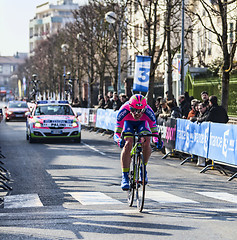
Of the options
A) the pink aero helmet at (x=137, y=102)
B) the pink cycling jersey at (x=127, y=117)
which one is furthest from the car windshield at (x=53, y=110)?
the pink aero helmet at (x=137, y=102)

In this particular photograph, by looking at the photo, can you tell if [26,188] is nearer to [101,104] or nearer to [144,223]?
[144,223]

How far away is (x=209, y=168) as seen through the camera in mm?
16125

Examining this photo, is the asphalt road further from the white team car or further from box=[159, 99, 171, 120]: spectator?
the white team car

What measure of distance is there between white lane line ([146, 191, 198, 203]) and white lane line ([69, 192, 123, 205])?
708 millimetres

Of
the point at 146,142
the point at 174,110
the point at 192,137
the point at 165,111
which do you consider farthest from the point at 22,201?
the point at 165,111

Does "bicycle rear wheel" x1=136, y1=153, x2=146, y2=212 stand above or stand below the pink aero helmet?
below

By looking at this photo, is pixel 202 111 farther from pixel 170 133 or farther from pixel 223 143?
pixel 170 133

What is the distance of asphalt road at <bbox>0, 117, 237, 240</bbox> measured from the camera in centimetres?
774

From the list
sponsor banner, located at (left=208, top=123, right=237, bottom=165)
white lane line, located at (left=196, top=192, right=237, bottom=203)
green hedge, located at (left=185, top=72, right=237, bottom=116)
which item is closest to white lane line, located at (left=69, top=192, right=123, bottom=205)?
white lane line, located at (left=196, top=192, right=237, bottom=203)

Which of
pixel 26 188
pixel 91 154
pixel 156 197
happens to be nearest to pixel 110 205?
pixel 156 197

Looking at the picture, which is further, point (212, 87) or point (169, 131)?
point (212, 87)

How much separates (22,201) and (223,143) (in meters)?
6.05

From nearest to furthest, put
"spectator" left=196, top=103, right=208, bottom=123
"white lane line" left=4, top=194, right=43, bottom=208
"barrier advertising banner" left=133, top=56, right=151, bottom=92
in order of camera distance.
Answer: "white lane line" left=4, top=194, right=43, bottom=208
"spectator" left=196, top=103, right=208, bottom=123
"barrier advertising banner" left=133, top=56, right=151, bottom=92

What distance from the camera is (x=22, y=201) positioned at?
34.4ft
